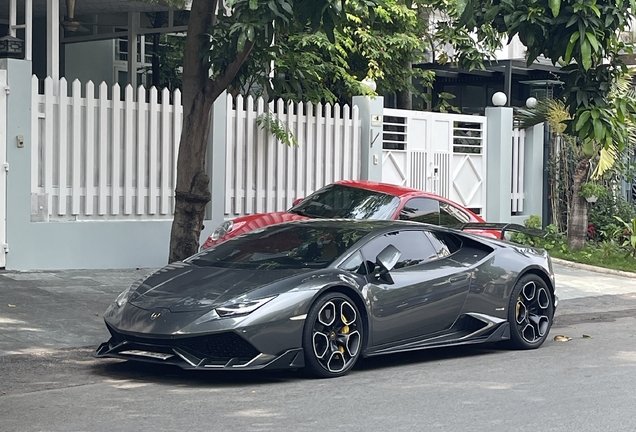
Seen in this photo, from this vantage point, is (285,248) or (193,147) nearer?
(285,248)

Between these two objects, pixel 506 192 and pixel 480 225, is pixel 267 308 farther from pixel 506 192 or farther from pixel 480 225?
pixel 506 192

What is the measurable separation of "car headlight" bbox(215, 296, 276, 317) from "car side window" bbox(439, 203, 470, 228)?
6.76 metres

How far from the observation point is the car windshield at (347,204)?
13.1 metres

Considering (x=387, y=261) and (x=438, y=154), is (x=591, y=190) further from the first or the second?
(x=387, y=261)

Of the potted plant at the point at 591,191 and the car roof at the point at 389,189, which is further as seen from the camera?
the potted plant at the point at 591,191

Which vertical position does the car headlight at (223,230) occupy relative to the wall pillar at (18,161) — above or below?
below

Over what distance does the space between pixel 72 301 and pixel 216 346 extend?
14.0 feet

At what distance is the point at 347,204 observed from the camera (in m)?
13.5

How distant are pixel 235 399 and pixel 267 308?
0.78m

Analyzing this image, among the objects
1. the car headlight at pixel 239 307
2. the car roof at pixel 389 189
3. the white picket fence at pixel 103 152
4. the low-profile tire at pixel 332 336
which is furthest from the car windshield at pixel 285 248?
the white picket fence at pixel 103 152

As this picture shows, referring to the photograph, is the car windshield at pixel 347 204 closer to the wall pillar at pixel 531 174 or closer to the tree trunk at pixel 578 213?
the tree trunk at pixel 578 213

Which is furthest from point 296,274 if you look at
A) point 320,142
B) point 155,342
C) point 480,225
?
point 320,142

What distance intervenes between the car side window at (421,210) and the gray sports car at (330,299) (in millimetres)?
3719

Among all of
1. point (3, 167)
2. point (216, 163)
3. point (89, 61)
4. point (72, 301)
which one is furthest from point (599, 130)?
point (89, 61)
